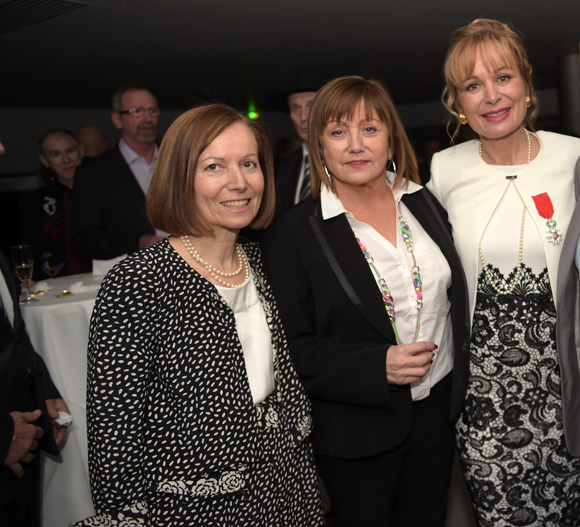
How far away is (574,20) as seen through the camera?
661 centimetres

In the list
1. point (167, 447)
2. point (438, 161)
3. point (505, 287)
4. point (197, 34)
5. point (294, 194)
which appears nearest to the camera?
point (167, 447)

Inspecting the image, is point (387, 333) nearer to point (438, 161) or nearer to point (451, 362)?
point (451, 362)

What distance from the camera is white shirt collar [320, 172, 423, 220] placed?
6.05ft

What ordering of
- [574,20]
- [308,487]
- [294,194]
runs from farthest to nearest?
[574,20]
[294,194]
[308,487]

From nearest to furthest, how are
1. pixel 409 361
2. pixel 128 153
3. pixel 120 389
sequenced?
pixel 120 389 < pixel 409 361 < pixel 128 153

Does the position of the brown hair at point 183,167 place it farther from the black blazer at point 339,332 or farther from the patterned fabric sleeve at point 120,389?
the black blazer at point 339,332

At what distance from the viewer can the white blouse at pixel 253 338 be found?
1.56 m

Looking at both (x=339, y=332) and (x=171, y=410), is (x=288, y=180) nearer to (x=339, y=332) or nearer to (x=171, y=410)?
(x=339, y=332)

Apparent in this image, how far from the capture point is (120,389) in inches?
54.4

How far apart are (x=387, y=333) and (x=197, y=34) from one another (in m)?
5.13

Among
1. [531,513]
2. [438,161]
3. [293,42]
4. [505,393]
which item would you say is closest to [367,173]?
[438,161]
